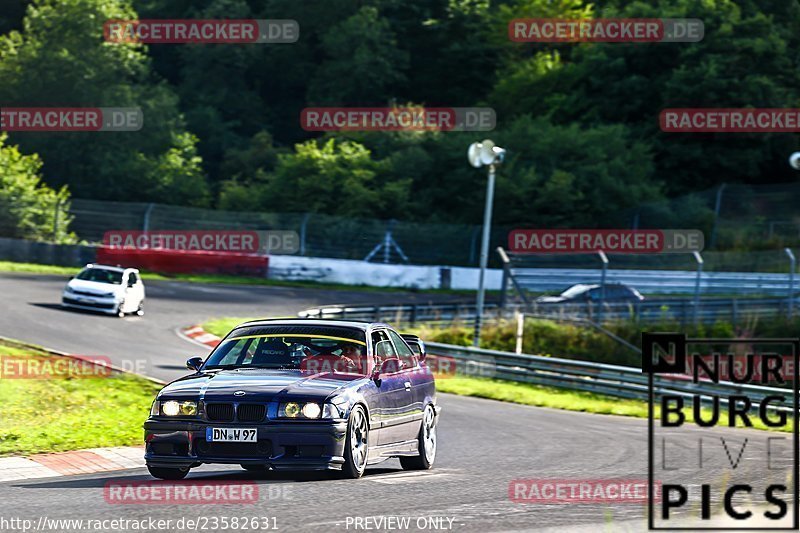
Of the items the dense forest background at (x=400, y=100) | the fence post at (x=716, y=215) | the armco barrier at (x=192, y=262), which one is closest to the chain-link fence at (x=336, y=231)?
the armco barrier at (x=192, y=262)

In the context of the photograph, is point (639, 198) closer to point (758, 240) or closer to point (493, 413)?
point (758, 240)

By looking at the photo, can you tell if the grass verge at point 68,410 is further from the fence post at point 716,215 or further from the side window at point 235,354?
the fence post at point 716,215

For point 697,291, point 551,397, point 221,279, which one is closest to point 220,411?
point 551,397

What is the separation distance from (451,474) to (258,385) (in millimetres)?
2440

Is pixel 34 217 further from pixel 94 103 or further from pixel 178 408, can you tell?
pixel 178 408

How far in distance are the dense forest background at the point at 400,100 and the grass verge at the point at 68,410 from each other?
24.6m

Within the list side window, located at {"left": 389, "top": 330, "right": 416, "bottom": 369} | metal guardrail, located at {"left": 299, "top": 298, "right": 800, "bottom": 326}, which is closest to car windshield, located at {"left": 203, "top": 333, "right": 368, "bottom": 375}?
side window, located at {"left": 389, "top": 330, "right": 416, "bottom": 369}

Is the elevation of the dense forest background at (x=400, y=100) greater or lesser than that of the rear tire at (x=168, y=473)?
greater

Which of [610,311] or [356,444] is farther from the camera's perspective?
[610,311]

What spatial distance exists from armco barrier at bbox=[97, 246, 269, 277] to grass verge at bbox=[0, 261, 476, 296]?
0.24 meters

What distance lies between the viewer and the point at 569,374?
25609 mm

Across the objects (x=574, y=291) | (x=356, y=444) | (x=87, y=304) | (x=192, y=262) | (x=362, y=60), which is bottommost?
(x=356, y=444)

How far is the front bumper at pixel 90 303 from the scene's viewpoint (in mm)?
29984

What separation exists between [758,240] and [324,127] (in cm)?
2714
